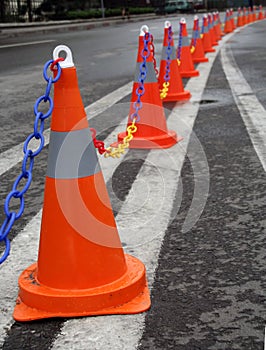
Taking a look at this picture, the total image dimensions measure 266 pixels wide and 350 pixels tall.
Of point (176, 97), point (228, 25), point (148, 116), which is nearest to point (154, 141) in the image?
point (148, 116)

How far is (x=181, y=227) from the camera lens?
3.88 m

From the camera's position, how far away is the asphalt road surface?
269 centimetres

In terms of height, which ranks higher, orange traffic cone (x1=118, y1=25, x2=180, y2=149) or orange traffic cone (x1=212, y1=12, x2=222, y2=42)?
orange traffic cone (x1=118, y1=25, x2=180, y2=149)

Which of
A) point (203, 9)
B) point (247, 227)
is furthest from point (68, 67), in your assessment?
point (203, 9)

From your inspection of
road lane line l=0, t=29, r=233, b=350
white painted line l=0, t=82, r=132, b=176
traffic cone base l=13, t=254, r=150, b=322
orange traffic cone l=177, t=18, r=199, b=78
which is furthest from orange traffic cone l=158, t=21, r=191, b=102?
traffic cone base l=13, t=254, r=150, b=322

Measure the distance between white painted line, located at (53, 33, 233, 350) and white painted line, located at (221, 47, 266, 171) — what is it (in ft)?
1.87

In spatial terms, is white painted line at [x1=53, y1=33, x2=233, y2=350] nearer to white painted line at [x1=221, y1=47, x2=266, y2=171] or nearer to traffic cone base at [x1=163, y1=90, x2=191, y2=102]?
white painted line at [x1=221, y1=47, x2=266, y2=171]

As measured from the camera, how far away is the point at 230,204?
4266 mm

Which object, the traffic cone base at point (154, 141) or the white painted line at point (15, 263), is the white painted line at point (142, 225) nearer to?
the traffic cone base at point (154, 141)

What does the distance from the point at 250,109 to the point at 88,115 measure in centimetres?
177

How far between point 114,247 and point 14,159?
8.97 ft

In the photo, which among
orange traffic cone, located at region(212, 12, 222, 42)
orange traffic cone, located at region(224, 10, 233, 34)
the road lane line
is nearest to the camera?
the road lane line

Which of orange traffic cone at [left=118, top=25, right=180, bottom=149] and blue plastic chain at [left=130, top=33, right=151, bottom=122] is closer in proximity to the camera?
blue plastic chain at [left=130, top=33, right=151, bottom=122]

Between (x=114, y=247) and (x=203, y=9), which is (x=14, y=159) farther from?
(x=203, y=9)
